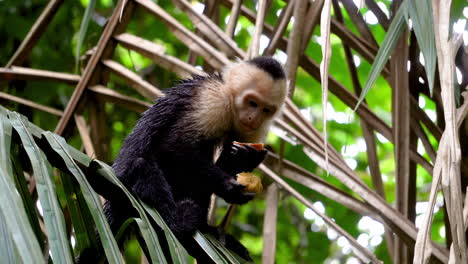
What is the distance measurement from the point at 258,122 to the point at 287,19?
56 centimetres

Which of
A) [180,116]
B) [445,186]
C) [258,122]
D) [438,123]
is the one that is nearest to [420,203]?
[438,123]

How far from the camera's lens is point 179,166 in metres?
3.19

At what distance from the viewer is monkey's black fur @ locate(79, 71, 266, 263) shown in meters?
2.86

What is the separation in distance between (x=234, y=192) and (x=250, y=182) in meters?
0.10

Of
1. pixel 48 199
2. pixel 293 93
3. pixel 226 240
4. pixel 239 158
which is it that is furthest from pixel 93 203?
pixel 293 93

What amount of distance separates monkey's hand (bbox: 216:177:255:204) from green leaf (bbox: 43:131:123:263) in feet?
3.77

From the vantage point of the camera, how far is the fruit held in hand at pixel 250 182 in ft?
10.1

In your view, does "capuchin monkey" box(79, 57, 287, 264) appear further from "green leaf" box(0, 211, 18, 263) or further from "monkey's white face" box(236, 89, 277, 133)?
"green leaf" box(0, 211, 18, 263)

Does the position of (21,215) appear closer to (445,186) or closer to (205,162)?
(445,186)

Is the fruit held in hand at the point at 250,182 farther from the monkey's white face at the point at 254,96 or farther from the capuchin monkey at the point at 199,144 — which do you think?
the monkey's white face at the point at 254,96

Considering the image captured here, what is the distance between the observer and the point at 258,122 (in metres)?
3.56

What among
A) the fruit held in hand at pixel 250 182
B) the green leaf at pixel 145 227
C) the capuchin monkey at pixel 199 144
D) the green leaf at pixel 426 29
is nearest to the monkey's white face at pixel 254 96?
the capuchin monkey at pixel 199 144

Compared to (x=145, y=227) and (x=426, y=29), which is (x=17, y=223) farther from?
(x=426, y=29)

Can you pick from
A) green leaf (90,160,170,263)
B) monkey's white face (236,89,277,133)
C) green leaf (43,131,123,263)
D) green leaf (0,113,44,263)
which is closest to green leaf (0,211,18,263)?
green leaf (0,113,44,263)
